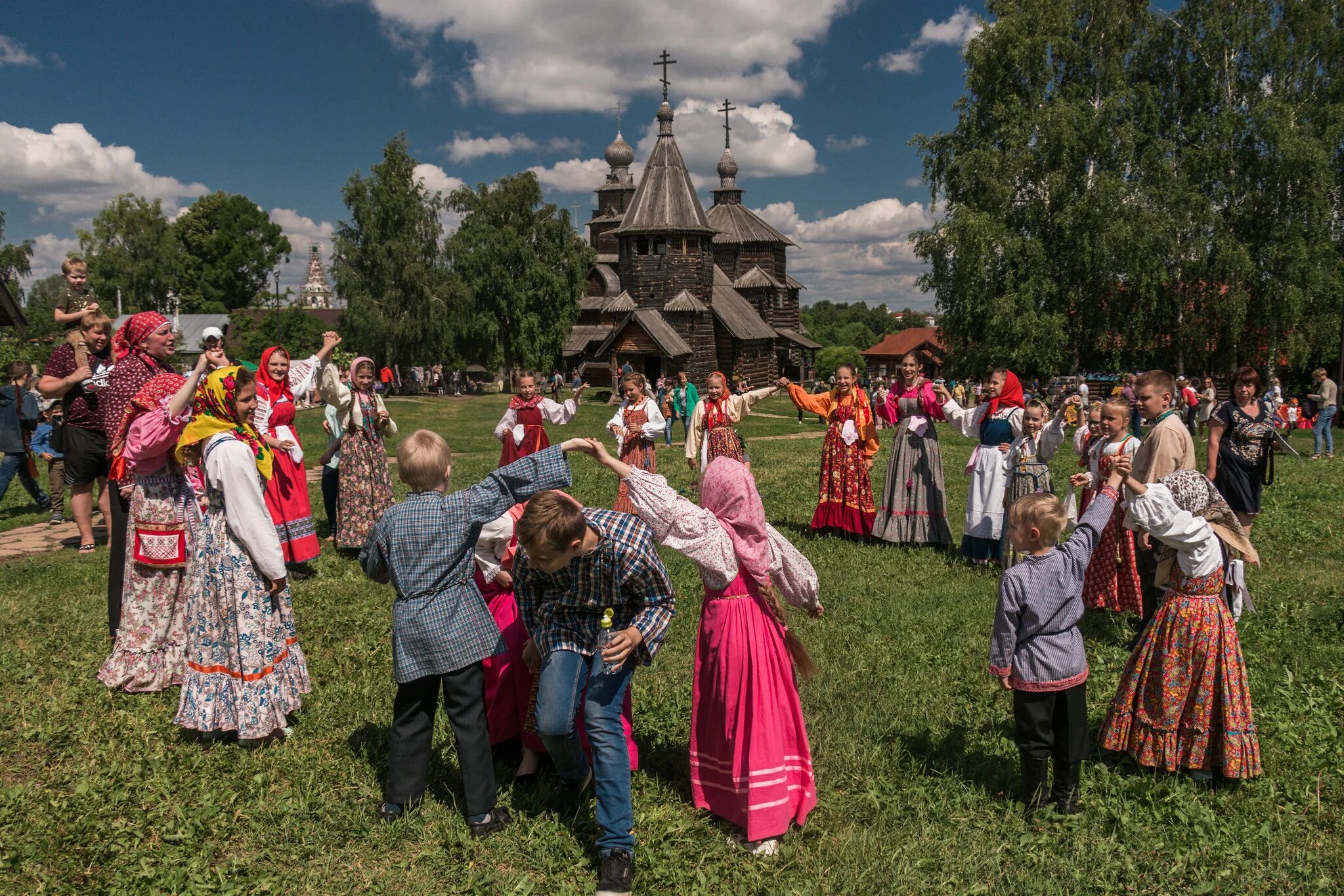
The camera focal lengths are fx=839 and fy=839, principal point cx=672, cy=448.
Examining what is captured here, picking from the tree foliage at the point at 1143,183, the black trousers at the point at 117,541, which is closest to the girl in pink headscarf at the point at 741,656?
the black trousers at the point at 117,541

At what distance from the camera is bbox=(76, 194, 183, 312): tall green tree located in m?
51.5

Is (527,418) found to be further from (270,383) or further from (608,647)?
(608,647)

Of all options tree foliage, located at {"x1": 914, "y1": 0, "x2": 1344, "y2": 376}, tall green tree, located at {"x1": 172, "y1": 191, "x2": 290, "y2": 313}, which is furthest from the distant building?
tree foliage, located at {"x1": 914, "y1": 0, "x2": 1344, "y2": 376}

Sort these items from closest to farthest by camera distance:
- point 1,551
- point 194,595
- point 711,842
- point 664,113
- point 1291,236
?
point 711,842
point 194,595
point 1,551
point 1291,236
point 664,113

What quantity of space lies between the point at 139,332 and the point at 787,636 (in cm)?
471

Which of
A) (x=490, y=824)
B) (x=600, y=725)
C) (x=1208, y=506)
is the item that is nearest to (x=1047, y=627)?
(x=1208, y=506)

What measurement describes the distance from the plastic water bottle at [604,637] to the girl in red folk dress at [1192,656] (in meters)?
2.51

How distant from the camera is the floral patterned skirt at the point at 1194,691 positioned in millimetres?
4109

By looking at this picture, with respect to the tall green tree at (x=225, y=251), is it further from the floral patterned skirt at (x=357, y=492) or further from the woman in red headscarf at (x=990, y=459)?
the woman in red headscarf at (x=990, y=459)

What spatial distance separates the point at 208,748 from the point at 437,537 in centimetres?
226

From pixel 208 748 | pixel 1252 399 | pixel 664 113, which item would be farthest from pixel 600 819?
pixel 664 113

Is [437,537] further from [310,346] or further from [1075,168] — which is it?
[310,346]

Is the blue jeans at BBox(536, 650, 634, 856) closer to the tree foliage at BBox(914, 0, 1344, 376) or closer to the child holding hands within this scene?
the child holding hands

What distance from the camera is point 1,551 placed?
918 cm
